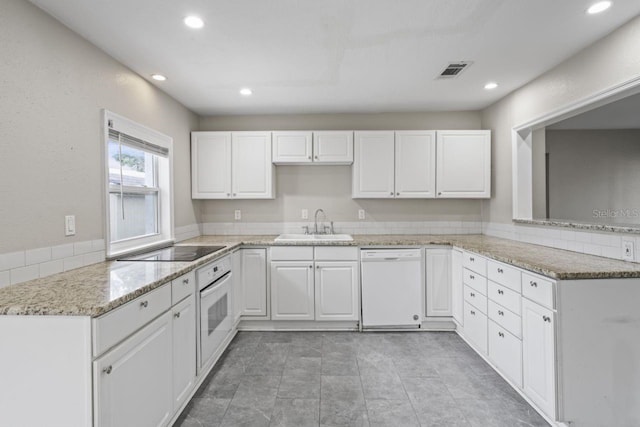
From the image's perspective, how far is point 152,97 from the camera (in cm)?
282

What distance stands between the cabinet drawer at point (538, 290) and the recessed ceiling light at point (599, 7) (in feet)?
5.20

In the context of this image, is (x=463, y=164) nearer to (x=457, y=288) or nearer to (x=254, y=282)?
(x=457, y=288)

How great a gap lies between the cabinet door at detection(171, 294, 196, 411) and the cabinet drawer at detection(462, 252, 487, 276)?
223 cm

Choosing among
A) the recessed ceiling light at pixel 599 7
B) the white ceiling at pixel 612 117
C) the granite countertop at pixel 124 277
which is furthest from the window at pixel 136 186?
the white ceiling at pixel 612 117

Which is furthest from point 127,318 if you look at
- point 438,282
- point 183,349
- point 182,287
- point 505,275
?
point 438,282

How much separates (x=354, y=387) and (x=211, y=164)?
8.87 ft

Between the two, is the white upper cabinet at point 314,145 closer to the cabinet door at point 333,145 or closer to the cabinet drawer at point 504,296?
the cabinet door at point 333,145

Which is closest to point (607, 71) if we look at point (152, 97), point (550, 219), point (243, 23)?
point (550, 219)

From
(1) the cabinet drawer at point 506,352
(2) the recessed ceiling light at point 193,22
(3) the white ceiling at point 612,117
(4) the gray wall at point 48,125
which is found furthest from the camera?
(3) the white ceiling at point 612,117

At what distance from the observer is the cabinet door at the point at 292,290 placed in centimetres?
317

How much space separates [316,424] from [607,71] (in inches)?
116

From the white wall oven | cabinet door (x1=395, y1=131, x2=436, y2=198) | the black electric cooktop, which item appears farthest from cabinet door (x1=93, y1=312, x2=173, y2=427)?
cabinet door (x1=395, y1=131, x2=436, y2=198)

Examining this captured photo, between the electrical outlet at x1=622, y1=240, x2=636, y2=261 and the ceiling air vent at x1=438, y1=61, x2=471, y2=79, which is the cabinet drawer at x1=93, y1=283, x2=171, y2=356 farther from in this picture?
the electrical outlet at x1=622, y1=240, x2=636, y2=261

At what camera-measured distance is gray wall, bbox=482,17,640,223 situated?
196cm
